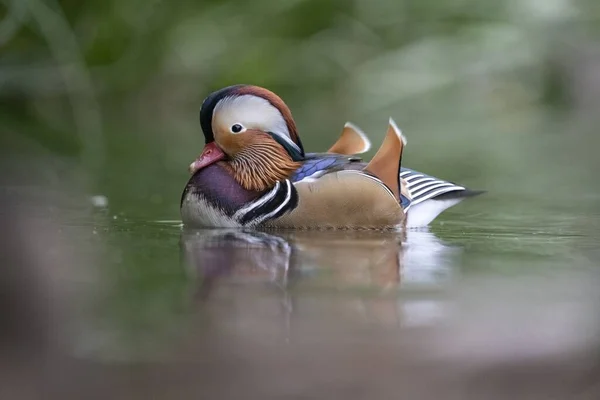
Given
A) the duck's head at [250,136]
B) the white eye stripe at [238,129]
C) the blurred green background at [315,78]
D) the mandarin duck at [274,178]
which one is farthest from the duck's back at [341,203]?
the blurred green background at [315,78]

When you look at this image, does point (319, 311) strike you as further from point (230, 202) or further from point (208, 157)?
point (208, 157)

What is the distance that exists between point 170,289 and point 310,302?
293mm

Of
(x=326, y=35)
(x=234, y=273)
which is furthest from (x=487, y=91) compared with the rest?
(x=234, y=273)

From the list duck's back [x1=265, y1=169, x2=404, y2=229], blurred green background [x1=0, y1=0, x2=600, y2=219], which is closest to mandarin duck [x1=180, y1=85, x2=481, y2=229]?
duck's back [x1=265, y1=169, x2=404, y2=229]

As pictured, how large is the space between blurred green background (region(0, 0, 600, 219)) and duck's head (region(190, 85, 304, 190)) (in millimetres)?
1395

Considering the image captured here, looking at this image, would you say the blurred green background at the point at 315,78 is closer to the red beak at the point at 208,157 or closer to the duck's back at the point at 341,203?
the red beak at the point at 208,157

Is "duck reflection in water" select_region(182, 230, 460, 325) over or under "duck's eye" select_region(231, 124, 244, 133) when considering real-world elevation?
under

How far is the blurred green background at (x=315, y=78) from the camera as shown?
18.0 feet

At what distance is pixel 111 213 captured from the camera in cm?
332

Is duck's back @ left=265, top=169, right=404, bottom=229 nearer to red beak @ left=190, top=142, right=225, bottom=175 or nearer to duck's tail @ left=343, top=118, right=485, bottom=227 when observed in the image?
duck's tail @ left=343, top=118, right=485, bottom=227

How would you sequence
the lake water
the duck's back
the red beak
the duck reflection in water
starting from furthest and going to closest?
the red beak, the duck's back, the duck reflection in water, the lake water

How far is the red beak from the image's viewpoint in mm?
2930

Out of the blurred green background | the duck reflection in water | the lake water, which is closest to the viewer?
the lake water

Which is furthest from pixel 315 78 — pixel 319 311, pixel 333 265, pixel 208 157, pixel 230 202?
pixel 319 311
